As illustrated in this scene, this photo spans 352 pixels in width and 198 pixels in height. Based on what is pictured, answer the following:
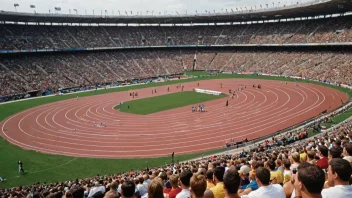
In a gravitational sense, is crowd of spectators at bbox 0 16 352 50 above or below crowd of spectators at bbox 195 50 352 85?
above

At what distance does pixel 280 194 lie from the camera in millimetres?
5098

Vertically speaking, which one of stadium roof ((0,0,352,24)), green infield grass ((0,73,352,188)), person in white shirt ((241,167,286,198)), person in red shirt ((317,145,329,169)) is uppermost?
stadium roof ((0,0,352,24))

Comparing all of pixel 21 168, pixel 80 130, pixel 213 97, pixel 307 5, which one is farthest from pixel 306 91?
pixel 21 168

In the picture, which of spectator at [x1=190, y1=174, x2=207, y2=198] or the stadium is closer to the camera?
spectator at [x1=190, y1=174, x2=207, y2=198]

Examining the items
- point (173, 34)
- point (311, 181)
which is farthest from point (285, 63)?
point (311, 181)

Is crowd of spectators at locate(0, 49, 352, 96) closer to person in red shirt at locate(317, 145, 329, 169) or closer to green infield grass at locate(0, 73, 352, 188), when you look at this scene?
green infield grass at locate(0, 73, 352, 188)

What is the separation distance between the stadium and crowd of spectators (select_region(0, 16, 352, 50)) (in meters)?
0.36

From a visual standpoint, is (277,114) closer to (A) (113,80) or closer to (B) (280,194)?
(B) (280,194)

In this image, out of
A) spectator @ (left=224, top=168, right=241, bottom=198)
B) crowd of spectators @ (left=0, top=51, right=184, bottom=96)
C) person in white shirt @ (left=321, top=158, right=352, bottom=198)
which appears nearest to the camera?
person in white shirt @ (left=321, top=158, right=352, bottom=198)

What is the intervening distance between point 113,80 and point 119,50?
17635mm

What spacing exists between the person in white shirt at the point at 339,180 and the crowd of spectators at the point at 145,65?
187 feet

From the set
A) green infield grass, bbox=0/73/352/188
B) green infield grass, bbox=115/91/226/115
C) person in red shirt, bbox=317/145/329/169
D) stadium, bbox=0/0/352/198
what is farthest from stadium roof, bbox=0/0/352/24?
person in red shirt, bbox=317/145/329/169

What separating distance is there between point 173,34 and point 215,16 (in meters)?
15.8

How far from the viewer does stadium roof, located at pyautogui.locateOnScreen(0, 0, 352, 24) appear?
2427 inches
